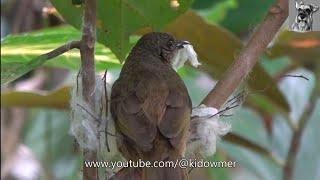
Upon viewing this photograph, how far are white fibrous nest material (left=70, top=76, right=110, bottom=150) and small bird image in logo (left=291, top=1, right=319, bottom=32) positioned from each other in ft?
1.11

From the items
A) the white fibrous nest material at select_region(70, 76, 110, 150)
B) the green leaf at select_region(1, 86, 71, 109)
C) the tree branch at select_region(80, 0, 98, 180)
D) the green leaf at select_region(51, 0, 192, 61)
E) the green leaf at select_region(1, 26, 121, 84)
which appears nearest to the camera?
the tree branch at select_region(80, 0, 98, 180)

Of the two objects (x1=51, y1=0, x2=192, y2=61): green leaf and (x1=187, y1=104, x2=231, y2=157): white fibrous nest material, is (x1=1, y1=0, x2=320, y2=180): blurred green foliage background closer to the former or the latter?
(x1=51, y1=0, x2=192, y2=61): green leaf

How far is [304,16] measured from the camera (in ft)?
4.00

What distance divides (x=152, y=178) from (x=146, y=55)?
359 millimetres

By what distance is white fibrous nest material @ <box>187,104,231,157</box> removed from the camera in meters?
1.30

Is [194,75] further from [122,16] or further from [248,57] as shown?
[248,57]

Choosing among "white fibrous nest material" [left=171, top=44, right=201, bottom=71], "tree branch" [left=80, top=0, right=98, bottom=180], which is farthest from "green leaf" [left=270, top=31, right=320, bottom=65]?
"tree branch" [left=80, top=0, right=98, bottom=180]

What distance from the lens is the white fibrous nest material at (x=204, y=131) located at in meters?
1.30

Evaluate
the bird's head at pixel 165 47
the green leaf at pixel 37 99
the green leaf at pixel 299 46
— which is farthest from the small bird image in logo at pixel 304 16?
the green leaf at pixel 37 99

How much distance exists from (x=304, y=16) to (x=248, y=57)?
12 cm

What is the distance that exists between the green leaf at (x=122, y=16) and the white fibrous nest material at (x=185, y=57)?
0.07 meters

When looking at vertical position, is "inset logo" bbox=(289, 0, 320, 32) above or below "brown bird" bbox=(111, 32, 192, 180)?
above

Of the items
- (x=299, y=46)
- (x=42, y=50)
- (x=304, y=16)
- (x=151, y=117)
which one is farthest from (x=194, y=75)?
(x=304, y=16)

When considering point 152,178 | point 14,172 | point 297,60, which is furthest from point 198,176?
point 152,178
